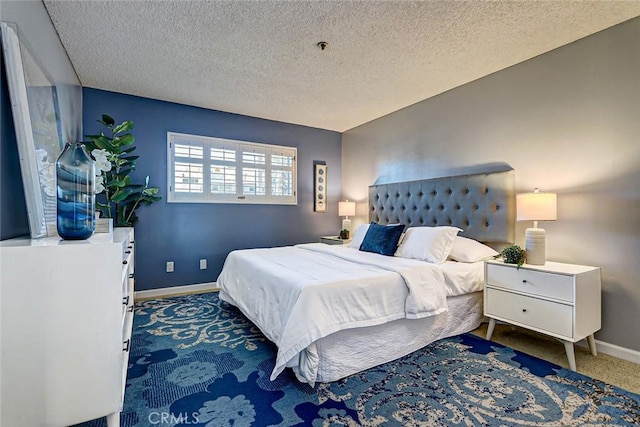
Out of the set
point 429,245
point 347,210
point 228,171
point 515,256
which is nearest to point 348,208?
point 347,210

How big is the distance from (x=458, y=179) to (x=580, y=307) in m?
1.59

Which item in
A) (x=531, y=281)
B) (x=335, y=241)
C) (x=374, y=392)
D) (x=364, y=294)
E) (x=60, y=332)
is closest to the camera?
(x=60, y=332)

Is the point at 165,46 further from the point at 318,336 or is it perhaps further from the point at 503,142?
the point at 503,142

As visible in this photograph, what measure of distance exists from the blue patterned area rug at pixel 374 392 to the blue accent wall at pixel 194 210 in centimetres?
163

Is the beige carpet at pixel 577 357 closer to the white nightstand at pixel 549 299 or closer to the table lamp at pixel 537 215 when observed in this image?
the white nightstand at pixel 549 299

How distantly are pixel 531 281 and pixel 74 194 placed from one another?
2.91 meters

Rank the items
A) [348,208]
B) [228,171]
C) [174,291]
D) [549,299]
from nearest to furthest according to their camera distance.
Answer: [549,299] → [174,291] → [228,171] → [348,208]

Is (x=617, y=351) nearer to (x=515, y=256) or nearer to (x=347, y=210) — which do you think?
(x=515, y=256)

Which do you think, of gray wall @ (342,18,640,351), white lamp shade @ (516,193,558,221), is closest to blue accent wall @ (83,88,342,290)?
gray wall @ (342,18,640,351)

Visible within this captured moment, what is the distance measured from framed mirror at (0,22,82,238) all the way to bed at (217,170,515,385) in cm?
137

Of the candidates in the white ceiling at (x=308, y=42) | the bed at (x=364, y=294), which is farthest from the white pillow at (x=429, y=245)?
the white ceiling at (x=308, y=42)

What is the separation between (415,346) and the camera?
2.29 metres

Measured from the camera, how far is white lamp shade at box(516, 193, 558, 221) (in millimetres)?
2322

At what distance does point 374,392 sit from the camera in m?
1.79
